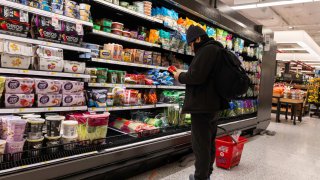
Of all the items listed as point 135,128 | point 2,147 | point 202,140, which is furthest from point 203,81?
point 2,147

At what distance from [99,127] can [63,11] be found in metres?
1.14

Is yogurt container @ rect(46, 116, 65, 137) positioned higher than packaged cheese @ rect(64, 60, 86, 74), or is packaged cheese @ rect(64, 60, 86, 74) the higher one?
packaged cheese @ rect(64, 60, 86, 74)

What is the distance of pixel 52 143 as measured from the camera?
2.20 meters

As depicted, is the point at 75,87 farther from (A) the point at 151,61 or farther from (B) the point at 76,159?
(A) the point at 151,61

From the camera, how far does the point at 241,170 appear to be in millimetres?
3664

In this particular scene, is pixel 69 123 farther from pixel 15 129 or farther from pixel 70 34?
pixel 70 34

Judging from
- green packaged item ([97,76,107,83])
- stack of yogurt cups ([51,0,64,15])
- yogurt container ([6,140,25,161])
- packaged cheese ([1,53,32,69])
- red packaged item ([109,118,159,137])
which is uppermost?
stack of yogurt cups ([51,0,64,15])

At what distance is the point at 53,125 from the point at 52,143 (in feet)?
0.49

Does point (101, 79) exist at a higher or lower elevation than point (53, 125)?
higher

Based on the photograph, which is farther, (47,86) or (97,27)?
(97,27)

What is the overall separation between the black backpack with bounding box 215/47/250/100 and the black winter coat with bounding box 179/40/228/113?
5 cm

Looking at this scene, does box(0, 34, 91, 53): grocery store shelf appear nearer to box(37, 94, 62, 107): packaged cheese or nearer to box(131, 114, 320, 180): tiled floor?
box(37, 94, 62, 107): packaged cheese

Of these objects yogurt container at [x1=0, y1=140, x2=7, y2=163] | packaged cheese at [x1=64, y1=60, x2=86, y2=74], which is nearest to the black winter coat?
packaged cheese at [x1=64, y1=60, x2=86, y2=74]

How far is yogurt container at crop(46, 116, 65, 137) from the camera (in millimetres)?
2184
